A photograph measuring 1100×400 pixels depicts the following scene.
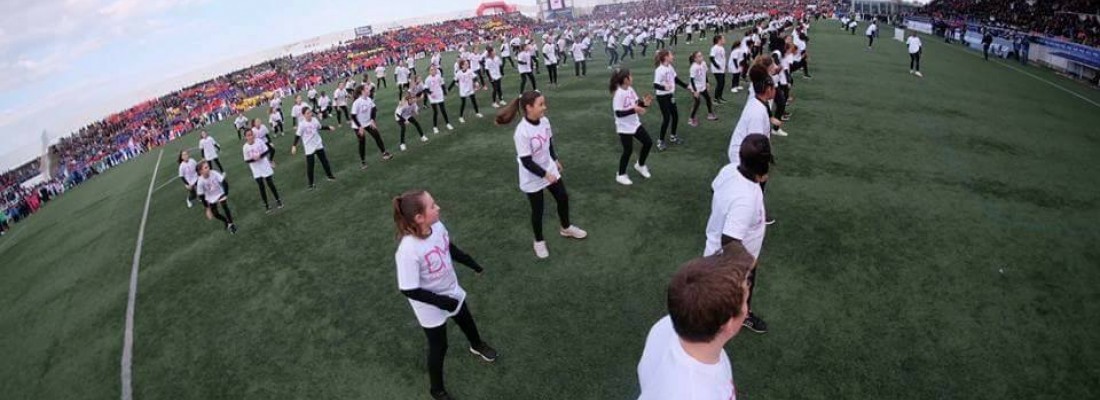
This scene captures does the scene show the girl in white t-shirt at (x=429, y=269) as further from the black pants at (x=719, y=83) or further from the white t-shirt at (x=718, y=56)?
the black pants at (x=719, y=83)

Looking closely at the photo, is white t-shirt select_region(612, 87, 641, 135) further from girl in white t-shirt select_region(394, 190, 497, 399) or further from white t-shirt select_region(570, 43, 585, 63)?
white t-shirt select_region(570, 43, 585, 63)

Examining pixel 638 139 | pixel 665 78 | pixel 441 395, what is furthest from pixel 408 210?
pixel 665 78

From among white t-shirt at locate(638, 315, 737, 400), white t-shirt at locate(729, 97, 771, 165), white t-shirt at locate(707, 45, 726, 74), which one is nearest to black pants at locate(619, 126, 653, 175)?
white t-shirt at locate(729, 97, 771, 165)

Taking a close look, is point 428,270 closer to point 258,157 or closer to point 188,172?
point 258,157

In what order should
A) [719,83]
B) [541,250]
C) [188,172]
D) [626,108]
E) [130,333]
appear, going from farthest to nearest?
[719,83], [188,172], [626,108], [130,333], [541,250]

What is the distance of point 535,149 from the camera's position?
5824 millimetres

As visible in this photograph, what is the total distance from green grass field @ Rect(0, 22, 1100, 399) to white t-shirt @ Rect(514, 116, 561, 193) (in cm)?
120

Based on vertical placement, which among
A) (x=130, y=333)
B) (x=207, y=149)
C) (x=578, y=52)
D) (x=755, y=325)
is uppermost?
(x=578, y=52)

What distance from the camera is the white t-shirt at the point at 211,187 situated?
9.81 meters

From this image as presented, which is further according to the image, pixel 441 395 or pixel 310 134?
pixel 310 134

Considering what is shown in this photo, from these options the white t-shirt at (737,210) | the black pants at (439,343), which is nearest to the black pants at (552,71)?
the black pants at (439,343)

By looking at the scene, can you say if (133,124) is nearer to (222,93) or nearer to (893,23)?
(222,93)

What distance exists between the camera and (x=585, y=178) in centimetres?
942

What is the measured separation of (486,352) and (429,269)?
4.62 feet
